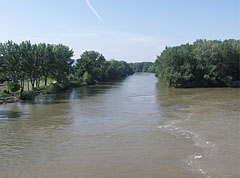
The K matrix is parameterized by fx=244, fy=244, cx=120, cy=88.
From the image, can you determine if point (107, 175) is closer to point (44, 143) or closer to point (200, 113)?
point (44, 143)

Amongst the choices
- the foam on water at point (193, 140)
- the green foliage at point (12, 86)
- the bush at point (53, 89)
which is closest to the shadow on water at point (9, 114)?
the green foliage at point (12, 86)

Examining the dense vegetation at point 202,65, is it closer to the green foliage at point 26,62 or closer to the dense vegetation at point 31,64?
the dense vegetation at point 31,64

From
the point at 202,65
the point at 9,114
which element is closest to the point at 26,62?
the point at 9,114

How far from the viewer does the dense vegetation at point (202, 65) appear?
5428 centimetres

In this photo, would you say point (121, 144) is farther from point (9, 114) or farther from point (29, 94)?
point (29, 94)

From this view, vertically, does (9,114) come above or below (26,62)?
below

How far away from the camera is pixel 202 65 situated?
55.6 metres

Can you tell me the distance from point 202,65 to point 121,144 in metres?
44.9

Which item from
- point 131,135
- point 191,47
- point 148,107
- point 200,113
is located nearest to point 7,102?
point 148,107

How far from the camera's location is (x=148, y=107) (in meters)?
29.8

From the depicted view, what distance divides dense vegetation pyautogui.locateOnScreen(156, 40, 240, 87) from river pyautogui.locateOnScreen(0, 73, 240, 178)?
96.1ft

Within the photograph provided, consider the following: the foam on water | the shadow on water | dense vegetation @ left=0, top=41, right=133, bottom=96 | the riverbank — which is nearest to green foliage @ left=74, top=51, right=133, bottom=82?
dense vegetation @ left=0, top=41, right=133, bottom=96

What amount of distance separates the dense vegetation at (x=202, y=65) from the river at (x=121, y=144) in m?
29.3

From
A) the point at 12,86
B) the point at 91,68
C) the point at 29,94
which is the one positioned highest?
the point at 91,68
